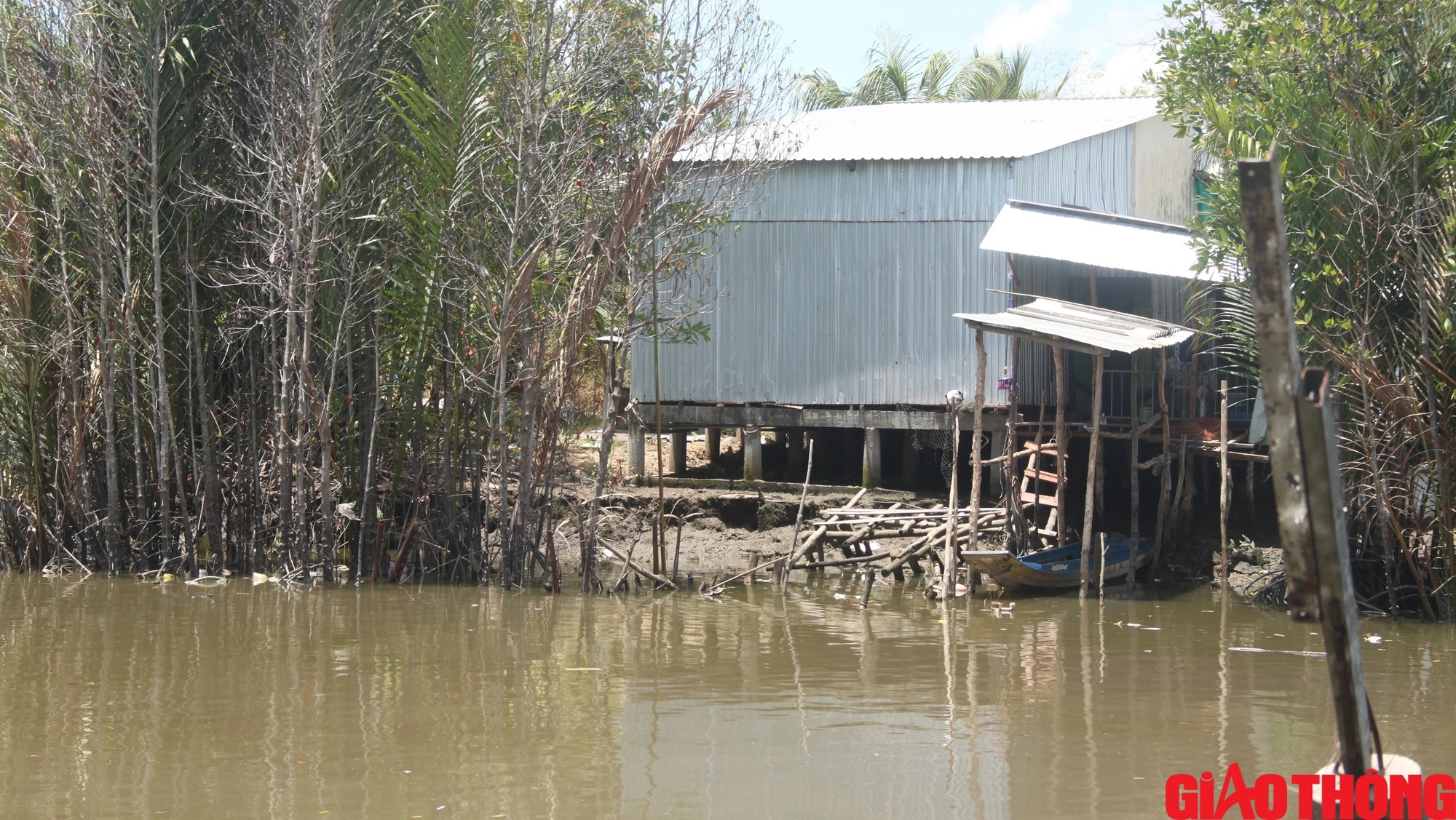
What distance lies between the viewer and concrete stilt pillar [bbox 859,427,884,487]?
605 inches

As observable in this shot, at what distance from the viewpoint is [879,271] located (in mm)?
15250

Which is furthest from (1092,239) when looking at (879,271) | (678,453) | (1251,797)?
(1251,797)

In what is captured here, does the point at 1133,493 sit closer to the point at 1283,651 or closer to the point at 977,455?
the point at 977,455

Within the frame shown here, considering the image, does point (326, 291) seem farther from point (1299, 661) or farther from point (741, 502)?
point (1299, 661)

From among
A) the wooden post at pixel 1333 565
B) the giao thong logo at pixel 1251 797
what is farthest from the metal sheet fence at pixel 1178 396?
the wooden post at pixel 1333 565

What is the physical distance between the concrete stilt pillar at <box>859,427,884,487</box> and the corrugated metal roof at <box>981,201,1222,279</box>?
2925 millimetres

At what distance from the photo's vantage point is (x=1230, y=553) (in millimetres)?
13359

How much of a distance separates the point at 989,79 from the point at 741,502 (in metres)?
20.4

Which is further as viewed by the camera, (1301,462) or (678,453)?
(678,453)

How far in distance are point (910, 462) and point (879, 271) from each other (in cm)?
266

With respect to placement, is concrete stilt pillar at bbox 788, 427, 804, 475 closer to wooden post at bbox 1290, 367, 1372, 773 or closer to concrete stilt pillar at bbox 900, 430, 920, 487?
concrete stilt pillar at bbox 900, 430, 920, 487

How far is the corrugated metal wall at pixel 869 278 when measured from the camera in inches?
583

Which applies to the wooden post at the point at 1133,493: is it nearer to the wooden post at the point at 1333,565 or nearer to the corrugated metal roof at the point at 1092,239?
the corrugated metal roof at the point at 1092,239

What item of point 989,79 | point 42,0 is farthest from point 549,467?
point 989,79
